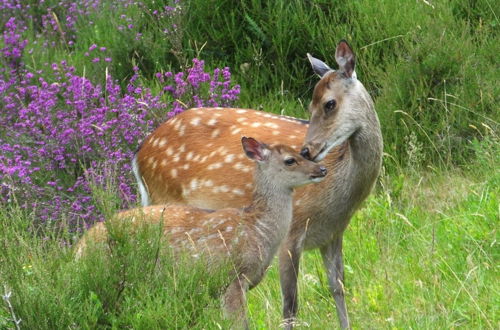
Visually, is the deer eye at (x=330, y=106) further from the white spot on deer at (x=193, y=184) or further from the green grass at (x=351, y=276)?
the white spot on deer at (x=193, y=184)

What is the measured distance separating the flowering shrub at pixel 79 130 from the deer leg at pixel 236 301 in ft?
6.67

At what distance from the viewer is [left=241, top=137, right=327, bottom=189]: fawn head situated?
605 cm

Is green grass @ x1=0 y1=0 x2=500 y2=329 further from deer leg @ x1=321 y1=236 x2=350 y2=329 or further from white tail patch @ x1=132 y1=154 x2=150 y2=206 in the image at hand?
white tail patch @ x1=132 y1=154 x2=150 y2=206

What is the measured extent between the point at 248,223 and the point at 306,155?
0.50 metres

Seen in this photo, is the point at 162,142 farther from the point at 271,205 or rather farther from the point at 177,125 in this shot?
the point at 271,205

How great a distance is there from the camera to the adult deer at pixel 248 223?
5730 millimetres

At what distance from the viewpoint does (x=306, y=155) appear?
611 cm

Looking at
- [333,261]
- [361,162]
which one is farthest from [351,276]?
[361,162]

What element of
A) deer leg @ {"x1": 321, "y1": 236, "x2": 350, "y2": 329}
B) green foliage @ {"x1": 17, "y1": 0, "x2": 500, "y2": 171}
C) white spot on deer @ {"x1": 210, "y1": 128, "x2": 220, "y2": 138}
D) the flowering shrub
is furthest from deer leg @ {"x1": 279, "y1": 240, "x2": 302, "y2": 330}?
green foliage @ {"x1": 17, "y1": 0, "x2": 500, "y2": 171}

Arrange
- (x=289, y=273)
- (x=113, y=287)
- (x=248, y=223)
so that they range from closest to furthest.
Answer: (x=113, y=287), (x=248, y=223), (x=289, y=273)

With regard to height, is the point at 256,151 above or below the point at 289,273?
above

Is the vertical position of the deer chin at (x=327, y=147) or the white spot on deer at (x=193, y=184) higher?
the deer chin at (x=327, y=147)

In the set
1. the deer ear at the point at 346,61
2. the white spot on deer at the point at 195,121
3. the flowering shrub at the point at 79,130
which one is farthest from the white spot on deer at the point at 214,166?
the flowering shrub at the point at 79,130

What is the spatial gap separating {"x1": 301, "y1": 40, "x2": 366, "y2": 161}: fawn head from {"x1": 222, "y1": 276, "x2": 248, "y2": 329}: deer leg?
0.86m
